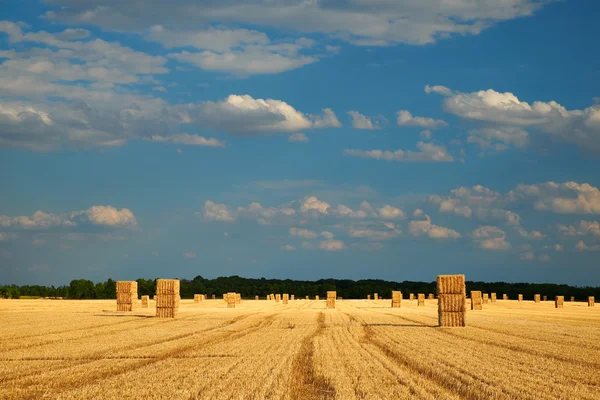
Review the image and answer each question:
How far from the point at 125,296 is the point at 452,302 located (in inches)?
979

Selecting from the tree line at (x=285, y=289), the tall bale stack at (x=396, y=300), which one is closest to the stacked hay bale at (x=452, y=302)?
the tall bale stack at (x=396, y=300)

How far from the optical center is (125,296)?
4766 cm

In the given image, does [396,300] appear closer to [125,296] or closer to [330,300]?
[330,300]

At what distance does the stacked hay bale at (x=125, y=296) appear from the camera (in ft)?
156

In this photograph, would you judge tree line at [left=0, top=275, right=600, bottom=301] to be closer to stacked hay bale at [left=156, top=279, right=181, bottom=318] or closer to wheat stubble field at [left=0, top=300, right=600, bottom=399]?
stacked hay bale at [left=156, top=279, right=181, bottom=318]

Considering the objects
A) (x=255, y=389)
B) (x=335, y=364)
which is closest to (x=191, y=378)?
(x=255, y=389)

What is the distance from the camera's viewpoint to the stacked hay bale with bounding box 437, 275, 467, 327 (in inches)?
1205

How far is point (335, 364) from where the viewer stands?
47.7 feet

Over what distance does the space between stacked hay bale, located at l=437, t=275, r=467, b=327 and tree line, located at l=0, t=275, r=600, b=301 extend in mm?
86563

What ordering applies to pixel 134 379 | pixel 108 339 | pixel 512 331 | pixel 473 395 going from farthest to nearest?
pixel 512 331 < pixel 108 339 < pixel 134 379 < pixel 473 395

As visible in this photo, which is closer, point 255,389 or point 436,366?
point 255,389

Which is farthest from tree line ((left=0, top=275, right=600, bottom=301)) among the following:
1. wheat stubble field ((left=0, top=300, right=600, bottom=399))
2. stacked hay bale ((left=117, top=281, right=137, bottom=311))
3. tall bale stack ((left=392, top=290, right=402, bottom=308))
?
wheat stubble field ((left=0, top=300, right=600, bottom=399))

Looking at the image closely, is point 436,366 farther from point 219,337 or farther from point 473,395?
point 219,337

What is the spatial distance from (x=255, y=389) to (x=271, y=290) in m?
134
